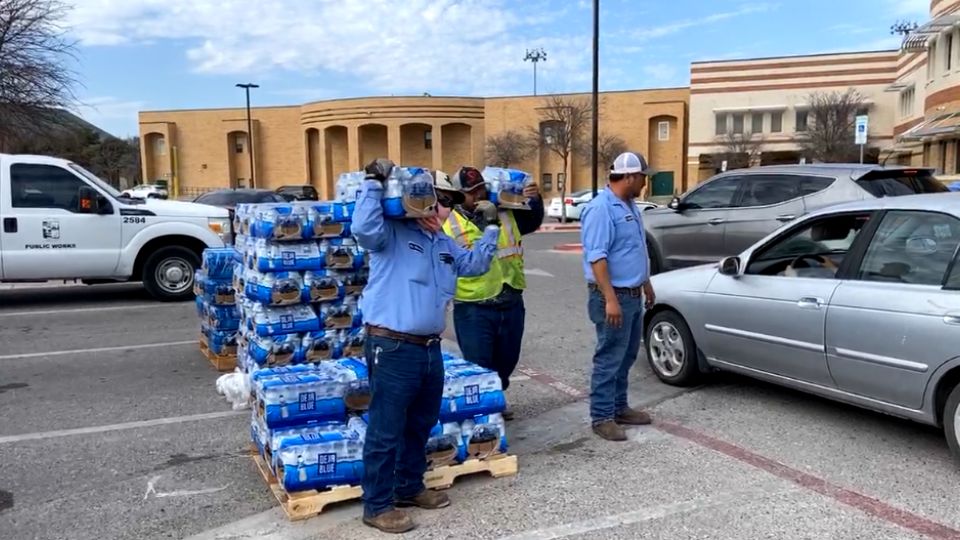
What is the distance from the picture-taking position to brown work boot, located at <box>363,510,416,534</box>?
386cm

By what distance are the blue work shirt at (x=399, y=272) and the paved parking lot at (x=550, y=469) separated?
110 cm

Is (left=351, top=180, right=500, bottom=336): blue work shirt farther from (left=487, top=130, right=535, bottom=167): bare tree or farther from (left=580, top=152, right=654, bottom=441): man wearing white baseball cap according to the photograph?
(left=487, top=130, right=535, bottom=167): bare tree

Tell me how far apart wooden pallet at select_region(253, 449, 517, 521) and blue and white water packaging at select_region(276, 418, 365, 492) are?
0.05 metres

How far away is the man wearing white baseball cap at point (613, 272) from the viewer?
500 centimetres

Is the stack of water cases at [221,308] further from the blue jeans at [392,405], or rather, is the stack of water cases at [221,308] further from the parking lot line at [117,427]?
the blue jeans at [392,405]

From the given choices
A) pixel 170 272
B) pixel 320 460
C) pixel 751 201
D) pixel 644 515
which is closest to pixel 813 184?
pixel 751 201

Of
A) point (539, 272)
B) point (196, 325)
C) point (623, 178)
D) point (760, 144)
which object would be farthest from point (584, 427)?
point (760, 144)

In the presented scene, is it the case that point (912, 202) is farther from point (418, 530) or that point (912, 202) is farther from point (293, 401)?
point (293, 401)

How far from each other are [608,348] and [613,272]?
1.67 ft

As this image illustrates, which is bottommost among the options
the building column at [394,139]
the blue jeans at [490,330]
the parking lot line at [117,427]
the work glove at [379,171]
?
the parking lot line at [117,427]

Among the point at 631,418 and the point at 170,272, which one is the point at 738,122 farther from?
the point at 631,418

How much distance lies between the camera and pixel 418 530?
12.9ft

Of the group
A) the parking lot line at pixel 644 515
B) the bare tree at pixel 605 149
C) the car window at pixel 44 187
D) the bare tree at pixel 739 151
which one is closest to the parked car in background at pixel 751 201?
the parking lot line at pixel 644 515

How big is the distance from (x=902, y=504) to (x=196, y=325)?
7.97 metres
